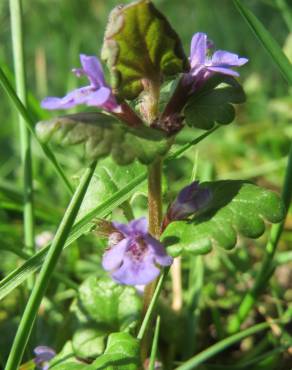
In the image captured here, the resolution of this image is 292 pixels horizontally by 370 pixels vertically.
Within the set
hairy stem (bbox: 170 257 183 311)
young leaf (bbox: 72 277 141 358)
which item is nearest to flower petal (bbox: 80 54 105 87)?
young leaf (bbox: 72 277 141 358)

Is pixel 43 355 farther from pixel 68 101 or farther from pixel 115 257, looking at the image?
pixel 68 101

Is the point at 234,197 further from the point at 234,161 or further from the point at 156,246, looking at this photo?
the point at 234,161

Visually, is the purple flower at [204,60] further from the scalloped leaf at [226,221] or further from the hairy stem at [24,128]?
the hairy stem at [24,128]

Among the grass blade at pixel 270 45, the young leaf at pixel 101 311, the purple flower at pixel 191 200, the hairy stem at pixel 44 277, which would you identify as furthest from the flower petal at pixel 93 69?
the young leaf at pixel 101 311

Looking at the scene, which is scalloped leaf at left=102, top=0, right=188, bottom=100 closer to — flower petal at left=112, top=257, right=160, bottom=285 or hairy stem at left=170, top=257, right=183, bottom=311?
flower petal at left=112, top=257, right=160, bottom=285

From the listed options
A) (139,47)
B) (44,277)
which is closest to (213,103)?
(139,47)

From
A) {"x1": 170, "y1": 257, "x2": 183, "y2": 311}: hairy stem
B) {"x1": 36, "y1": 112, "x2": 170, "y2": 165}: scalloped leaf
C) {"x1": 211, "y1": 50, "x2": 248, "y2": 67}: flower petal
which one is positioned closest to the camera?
{"x1": 36, "y1": 112, "x2": 170, "y2": 165}: scalloped leaf

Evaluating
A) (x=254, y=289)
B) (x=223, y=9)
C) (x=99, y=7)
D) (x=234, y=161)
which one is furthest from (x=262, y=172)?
(x=99, y=7)
